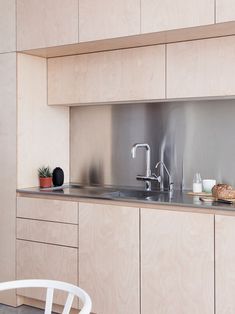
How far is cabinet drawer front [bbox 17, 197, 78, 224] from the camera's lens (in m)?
3.07

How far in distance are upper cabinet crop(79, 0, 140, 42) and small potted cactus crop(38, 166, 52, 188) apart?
Result: 3.65 ft

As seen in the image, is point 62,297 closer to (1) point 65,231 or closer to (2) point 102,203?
(1) point 65,231

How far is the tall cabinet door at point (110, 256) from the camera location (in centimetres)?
280

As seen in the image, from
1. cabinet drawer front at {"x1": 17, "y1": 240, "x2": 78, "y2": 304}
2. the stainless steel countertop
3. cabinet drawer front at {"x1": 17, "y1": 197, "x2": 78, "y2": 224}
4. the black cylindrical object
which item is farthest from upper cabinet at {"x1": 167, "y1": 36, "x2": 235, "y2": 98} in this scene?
cabinet drawer front at {"x1": 17, "y1": 240, "x2": 78, "y2": 304}

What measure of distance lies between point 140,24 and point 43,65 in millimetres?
1079

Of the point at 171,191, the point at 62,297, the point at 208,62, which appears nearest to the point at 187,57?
the point at 208,62

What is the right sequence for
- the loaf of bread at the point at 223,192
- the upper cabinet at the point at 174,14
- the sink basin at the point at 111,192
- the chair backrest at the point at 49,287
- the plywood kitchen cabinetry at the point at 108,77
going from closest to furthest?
the chair backrest at the point at 49,287 < the upper cabinet at the point at 174,14 < the loaf of bread at the point at 223,192 < the plywood kitchen cabinetry at the point at 108,77 < the sink basin at the point at 111,192

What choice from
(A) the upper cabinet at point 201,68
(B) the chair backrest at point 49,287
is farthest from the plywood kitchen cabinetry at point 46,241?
(B) the chair backrest at point 49,287

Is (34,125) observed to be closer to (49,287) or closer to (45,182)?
(45,182)

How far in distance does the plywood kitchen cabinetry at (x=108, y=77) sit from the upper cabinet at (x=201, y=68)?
0.08 m

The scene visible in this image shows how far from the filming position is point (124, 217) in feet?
9.29

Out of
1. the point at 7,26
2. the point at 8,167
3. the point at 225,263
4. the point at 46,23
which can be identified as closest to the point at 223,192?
the point at 225,263

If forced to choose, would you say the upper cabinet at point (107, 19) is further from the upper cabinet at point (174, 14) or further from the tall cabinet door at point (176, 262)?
the tall cabinet door at point (176, 262)

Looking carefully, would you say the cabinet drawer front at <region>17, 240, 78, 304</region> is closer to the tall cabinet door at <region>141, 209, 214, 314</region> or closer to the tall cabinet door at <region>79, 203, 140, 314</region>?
the tall cabinet door at <region>79, 203, 140, 314</region>
